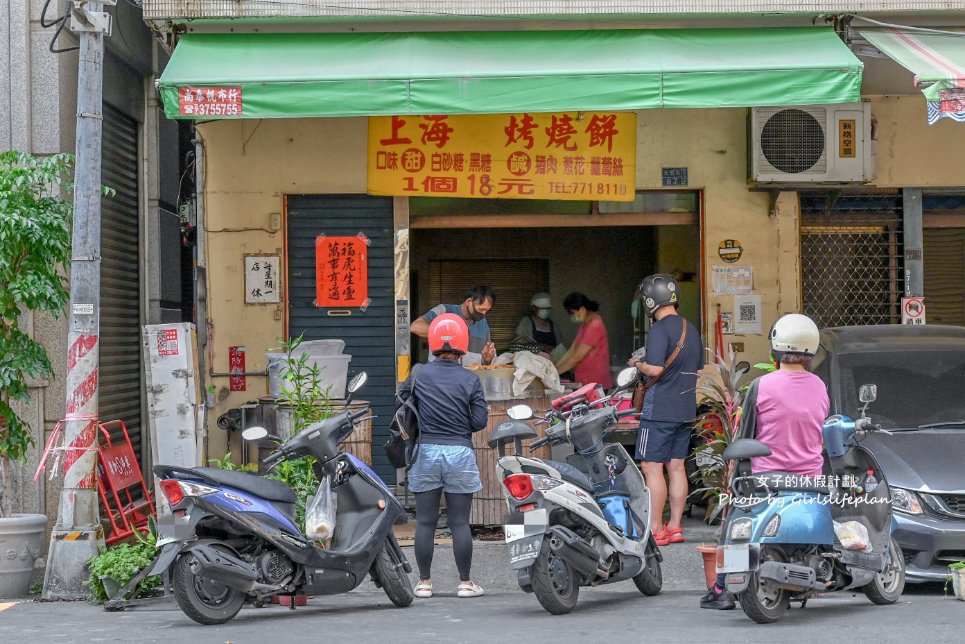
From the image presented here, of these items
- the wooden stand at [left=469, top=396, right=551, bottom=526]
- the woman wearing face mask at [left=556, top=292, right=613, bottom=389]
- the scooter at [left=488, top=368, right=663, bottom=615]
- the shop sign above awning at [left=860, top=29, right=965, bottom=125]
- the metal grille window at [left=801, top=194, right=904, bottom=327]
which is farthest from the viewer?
the woman wearing face mask at [left=556, top=292, right=613, bottom=389]

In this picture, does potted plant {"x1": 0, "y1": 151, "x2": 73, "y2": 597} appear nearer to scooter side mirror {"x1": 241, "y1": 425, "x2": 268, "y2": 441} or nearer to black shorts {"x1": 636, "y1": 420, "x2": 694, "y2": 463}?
scooter side mirror {"x1": 241, "y1": 425, "x2": 268, "y2": 441}

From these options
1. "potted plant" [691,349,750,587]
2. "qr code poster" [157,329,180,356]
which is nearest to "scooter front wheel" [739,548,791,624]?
"potted plant" [691,349,750,587]

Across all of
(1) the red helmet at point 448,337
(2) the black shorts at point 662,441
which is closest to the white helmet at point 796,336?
(1) the red helmet at point 448,337

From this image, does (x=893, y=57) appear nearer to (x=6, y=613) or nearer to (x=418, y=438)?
(x=418, y=438)

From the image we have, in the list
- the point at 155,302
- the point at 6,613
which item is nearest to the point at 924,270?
the point at 155,302

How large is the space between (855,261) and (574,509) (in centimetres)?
558

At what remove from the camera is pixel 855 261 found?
37.3 feet

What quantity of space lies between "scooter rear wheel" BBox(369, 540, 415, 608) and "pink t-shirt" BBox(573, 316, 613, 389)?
14.5 ft

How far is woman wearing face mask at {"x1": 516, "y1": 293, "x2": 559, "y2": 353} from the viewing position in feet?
43.9

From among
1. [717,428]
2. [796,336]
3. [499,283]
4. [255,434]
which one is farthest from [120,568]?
[499,283]

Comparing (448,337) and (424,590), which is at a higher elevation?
(448,337)

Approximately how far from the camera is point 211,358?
10734mm

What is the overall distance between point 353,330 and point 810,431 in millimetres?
5139

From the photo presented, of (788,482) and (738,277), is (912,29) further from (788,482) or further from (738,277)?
(788,482)
